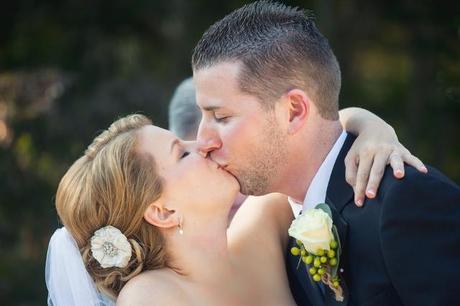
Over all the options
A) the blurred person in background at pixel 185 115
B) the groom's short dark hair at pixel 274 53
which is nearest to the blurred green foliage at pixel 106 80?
the blurred person in background at pixel 185 115

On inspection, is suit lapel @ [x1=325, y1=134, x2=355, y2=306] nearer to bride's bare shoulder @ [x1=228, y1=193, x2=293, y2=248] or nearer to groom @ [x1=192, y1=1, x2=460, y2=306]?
groom @ [x1=192, y1=1, x2=460, y2=306]

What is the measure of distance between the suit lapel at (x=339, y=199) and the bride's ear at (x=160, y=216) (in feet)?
2.48

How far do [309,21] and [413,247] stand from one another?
4.30 feet

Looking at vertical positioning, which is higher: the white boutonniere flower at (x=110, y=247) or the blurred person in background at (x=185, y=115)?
the white boutonniere flower at (x=110, y=247)

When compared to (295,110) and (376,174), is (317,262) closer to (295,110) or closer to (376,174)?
(376,174)

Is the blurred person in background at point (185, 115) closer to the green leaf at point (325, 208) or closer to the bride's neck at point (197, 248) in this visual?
the bride's neck at point (197, 248)

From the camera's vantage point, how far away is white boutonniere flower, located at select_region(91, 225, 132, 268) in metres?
4.17

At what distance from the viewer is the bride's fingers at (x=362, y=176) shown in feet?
12.6

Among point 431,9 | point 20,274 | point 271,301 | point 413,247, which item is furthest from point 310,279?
point 20,274

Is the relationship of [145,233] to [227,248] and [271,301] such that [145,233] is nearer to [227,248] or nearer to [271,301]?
[227,248]

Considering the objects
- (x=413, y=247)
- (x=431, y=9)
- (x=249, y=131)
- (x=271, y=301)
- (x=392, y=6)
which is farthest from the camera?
(x=392, y=6)

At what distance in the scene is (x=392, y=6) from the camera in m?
10.6

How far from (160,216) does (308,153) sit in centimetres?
77

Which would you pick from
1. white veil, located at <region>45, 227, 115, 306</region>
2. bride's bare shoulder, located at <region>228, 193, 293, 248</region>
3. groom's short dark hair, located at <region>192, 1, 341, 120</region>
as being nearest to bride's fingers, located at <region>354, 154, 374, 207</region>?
groom's short dark hair, located at <region>192, 1, 341, 120</region>
